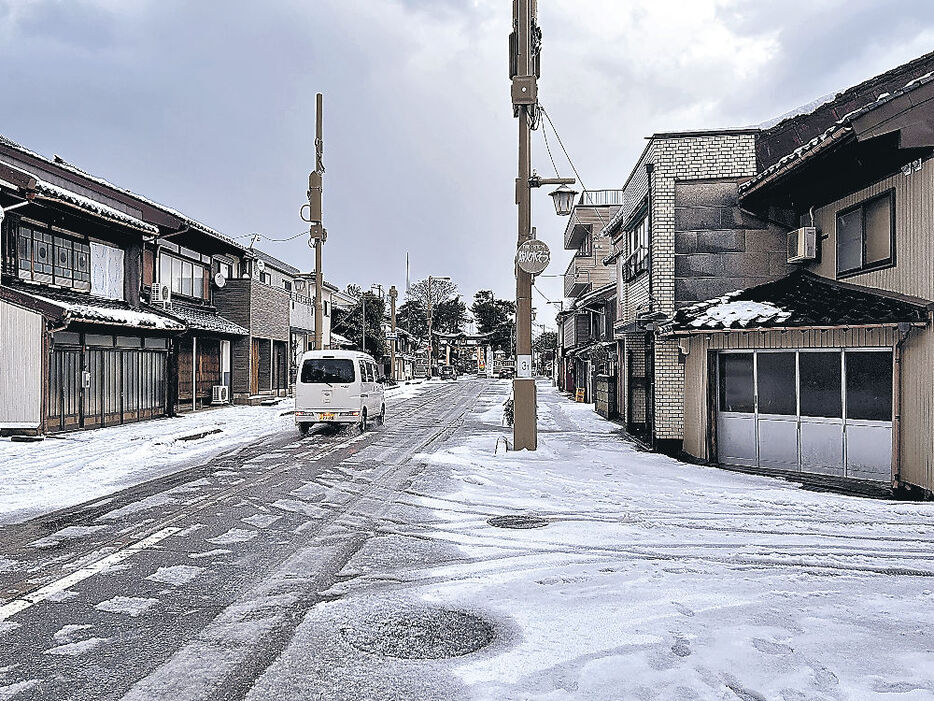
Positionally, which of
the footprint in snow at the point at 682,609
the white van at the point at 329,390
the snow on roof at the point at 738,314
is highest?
the snow on roof at the point at 738,314

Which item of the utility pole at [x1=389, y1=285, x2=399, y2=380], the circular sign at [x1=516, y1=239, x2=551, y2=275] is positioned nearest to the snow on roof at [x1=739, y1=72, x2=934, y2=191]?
the circular sign at [x1=516, y1=239, x2=551, y2=275]

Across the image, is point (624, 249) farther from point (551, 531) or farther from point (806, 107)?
point (551, 531)

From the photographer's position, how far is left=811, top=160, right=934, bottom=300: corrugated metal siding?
1012 centimetres

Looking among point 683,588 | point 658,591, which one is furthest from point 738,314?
point 658,591

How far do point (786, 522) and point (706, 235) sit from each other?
7.79 metres

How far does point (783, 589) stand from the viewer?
605 cm

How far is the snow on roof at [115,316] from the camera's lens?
58.3ft

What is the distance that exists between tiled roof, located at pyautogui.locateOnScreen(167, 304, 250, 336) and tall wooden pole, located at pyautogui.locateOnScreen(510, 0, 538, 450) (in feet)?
46.0

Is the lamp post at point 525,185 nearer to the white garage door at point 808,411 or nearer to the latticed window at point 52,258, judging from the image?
the white garage door at point 808,411

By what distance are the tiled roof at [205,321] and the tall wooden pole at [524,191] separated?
14029 millimetres

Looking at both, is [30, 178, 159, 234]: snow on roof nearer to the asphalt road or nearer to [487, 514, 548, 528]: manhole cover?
the asphalt road

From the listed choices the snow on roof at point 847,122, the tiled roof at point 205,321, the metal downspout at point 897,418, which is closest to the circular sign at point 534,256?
the snow on roof at point 847,122

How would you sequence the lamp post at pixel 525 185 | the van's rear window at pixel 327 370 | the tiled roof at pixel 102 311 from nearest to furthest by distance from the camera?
1. the lamp post at pixel 525 185
2. the tiled roof at pixel 102 311
3. the van's rear window at pixel 327 370

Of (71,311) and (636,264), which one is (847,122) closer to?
(636,264)
